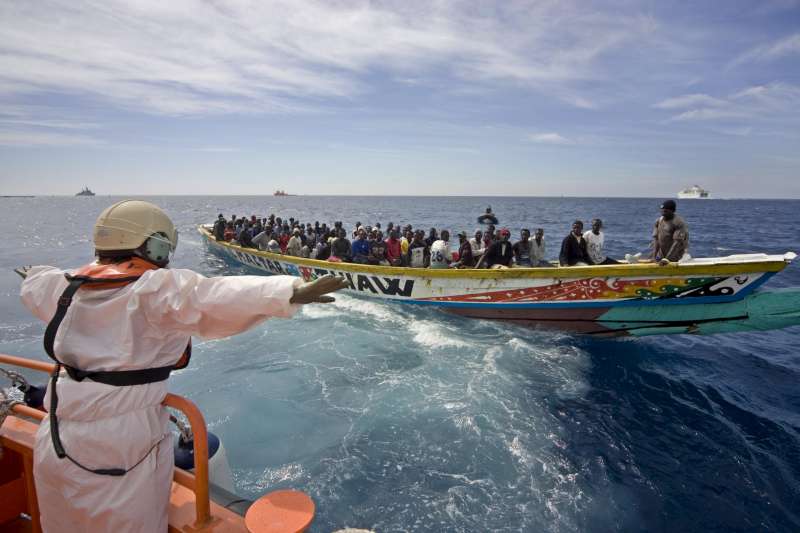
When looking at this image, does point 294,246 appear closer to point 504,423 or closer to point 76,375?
point 504,423

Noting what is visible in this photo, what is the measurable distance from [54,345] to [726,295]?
7.90m

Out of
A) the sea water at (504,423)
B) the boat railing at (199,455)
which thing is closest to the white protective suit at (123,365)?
the boat railing at (199,455)

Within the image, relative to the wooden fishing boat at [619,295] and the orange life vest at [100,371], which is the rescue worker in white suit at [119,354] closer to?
the orange life vest at [100,371]

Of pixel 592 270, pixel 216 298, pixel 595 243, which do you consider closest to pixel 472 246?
pixel 595 243

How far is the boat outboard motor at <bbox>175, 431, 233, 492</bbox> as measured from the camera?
266cm

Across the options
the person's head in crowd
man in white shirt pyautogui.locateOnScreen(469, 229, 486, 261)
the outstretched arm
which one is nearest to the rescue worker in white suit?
the outstretched arm

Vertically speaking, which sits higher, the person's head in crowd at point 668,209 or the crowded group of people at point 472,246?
the person's head in crowd at point 668,209

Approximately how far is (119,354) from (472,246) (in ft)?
31.6

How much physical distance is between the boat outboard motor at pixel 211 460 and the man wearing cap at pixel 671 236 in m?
6.55

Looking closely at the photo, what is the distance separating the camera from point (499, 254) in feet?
28.2

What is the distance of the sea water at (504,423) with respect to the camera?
13.4 feet

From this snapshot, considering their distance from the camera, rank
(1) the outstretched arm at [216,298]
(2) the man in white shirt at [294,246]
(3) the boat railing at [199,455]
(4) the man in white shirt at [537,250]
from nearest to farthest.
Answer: (1) the outstretched arm at [216,298] → (3) the boat railing at [199,455] → (4) the man in white shirt at [537,250] → (2) the man in white shirt at [294,246]

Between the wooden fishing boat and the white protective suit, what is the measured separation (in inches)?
205

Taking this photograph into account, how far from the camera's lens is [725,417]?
574 centimetres
